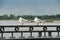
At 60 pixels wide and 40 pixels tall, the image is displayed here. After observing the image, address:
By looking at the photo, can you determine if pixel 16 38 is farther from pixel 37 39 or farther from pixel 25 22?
pixel 25 22

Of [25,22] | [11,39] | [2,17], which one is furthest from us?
[2,17]

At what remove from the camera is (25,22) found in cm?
1464

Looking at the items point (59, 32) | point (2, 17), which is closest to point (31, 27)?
point (59, 32)

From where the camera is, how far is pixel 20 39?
12742 millimetres

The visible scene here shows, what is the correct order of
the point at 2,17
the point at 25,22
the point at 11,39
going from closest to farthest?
1. the point at 11,39
2. the point at 25,22
3. the point at 2,17

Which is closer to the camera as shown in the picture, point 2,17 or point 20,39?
point 20,39

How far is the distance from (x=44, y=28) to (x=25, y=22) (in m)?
2.11

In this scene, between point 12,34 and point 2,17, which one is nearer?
point 12,34

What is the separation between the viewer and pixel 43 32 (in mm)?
13250

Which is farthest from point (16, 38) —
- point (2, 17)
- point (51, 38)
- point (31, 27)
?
point (2, 17)

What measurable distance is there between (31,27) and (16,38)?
3.47 feet

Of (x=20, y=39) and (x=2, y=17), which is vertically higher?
(x=2, y=17)

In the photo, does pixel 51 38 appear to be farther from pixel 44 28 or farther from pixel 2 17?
pixel 2 17

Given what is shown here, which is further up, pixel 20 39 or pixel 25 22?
pixel 25 22
